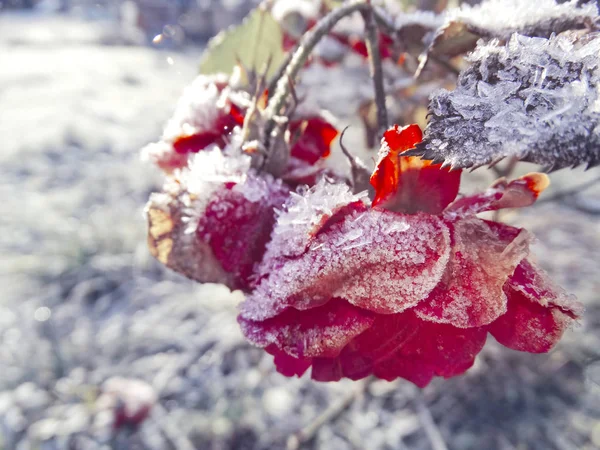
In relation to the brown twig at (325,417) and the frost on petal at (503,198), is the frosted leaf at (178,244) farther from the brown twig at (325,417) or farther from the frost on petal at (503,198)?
the brown twig at (325,417)

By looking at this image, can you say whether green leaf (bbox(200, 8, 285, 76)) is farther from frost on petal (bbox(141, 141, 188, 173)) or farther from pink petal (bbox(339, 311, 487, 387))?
pink petal (bbox(339, 311, 487, 387))

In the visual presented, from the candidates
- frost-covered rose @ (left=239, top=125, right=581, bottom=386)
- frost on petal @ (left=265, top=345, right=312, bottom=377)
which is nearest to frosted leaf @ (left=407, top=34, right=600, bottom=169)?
frost-covered rose @ (left=239, top=125, right=581, bottom=386)

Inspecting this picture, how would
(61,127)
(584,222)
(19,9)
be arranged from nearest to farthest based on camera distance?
(584,222) < (61,127) < (19,9)

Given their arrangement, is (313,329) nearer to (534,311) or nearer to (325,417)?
(534,311)

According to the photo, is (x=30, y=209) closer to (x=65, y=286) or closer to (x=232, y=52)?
(x=65, y=286)

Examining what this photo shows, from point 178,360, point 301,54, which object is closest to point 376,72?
point 301,54

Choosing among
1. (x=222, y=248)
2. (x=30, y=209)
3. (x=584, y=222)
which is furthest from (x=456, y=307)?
(x=30, y=209)

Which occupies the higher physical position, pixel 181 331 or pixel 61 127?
pixel 61 127
